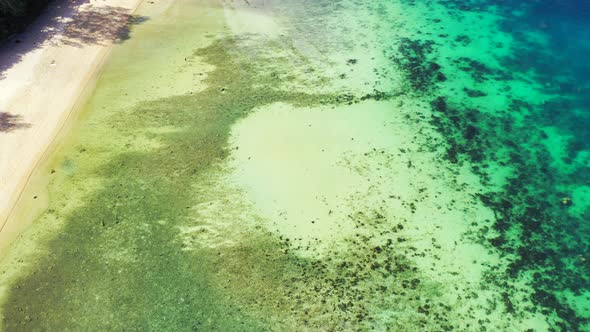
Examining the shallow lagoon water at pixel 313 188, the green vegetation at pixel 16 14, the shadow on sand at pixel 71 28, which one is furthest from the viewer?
the green vegetation at pixel 16 14

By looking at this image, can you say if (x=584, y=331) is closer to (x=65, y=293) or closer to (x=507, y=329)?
(x=507, y=329)

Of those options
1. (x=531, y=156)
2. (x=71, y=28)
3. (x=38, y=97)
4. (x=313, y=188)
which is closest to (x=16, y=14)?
(x=71, y=28)

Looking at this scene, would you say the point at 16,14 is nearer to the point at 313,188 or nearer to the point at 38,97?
the point at 38,97

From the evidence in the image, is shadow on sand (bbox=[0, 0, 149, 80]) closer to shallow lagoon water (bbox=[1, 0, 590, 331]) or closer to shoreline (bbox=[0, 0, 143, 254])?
shoreline (bbox=[0, 0, 143, 254])

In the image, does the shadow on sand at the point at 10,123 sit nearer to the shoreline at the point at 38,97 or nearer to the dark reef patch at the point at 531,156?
the shoreline at the point at 38,97

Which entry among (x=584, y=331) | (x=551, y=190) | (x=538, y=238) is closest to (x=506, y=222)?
(x=538, y=238)

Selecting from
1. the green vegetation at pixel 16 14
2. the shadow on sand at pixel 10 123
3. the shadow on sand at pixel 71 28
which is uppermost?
the green vegetation at pixel 16 14

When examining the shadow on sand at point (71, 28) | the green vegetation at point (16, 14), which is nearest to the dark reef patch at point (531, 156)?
the shadow on sand at point (71, 28)
